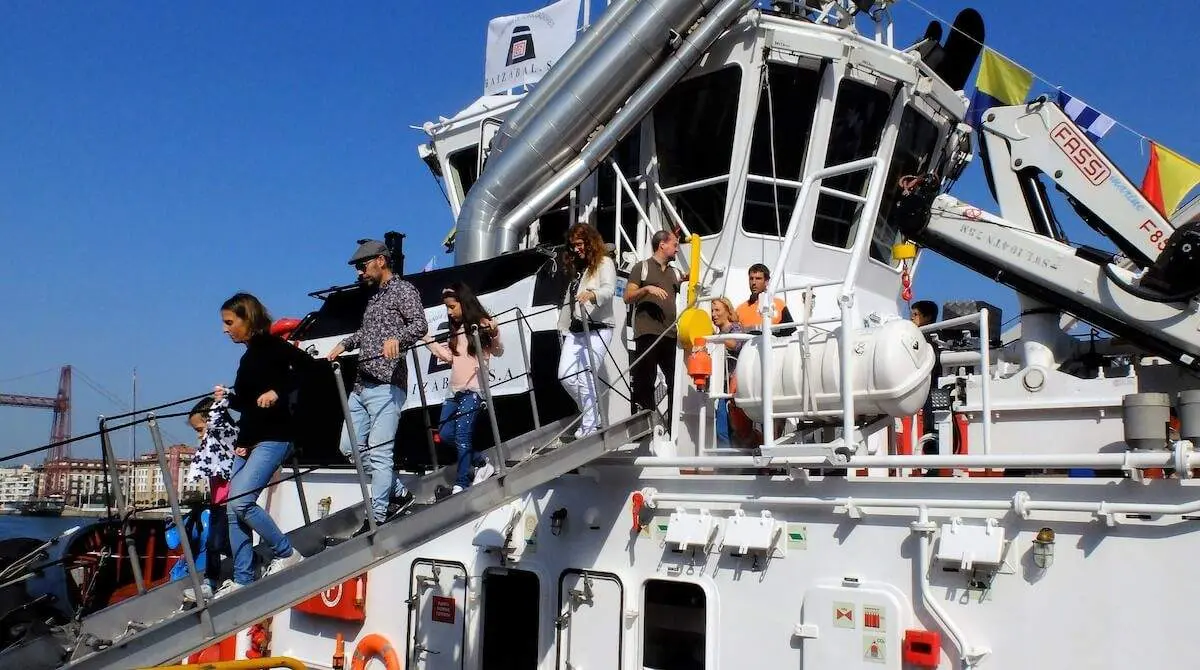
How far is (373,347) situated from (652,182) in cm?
374

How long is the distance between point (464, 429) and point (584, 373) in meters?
0.90

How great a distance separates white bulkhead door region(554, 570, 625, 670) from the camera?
19.7 ft

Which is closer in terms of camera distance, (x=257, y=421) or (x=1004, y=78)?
(x=257, y=421)

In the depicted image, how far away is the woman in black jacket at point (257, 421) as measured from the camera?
4.67m

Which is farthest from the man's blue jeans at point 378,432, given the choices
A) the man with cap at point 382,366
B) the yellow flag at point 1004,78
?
the yellow flag at point 1004,78

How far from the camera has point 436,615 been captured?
22.4ft

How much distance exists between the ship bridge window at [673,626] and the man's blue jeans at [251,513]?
2405 mm

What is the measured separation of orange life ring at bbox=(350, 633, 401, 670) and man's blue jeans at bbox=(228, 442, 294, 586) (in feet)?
8.29

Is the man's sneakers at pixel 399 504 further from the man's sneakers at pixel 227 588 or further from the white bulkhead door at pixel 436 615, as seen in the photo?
the white bulkhead door at pixel 436 615

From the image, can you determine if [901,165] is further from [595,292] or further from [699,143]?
[595,292]

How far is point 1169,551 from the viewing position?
14.3 feet

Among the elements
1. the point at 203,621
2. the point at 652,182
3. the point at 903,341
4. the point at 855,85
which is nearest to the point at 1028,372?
the point at 903,341

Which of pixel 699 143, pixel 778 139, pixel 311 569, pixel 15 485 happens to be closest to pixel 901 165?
pixel 778 139

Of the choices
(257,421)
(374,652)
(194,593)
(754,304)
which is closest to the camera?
(194,593)
